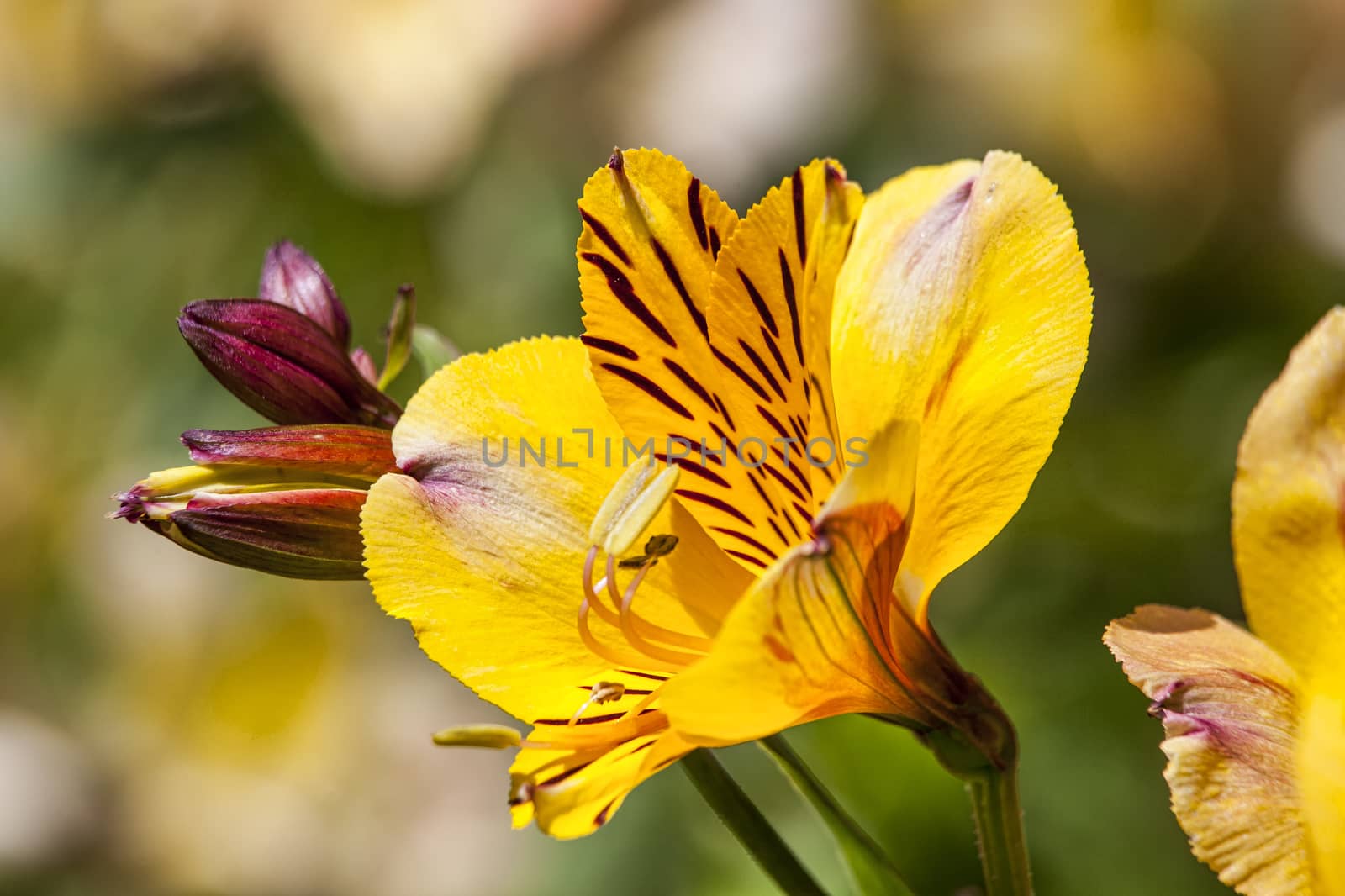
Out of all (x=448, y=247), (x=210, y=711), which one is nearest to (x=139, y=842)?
(x=210, y=711)

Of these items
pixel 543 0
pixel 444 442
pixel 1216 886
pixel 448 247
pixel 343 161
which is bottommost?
pixel 1216 886

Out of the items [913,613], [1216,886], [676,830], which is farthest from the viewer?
[676,830]

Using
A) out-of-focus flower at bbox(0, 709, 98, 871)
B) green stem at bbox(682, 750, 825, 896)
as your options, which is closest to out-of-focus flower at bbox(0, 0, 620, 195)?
out-of-focus flower at bbox(0, 709, 98, 871)

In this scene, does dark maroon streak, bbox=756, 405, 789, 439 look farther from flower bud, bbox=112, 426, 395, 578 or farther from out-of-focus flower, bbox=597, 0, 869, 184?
out-of-focus flower, bbox=597, 0, 869, 184

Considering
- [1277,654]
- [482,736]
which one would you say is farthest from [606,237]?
[1277,654]

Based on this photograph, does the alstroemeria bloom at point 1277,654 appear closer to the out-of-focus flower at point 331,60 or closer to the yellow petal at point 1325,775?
the yellow petal at point 1325,775

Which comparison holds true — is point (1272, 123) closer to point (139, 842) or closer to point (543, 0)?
point (543, 0)

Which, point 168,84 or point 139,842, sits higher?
point 168,84
